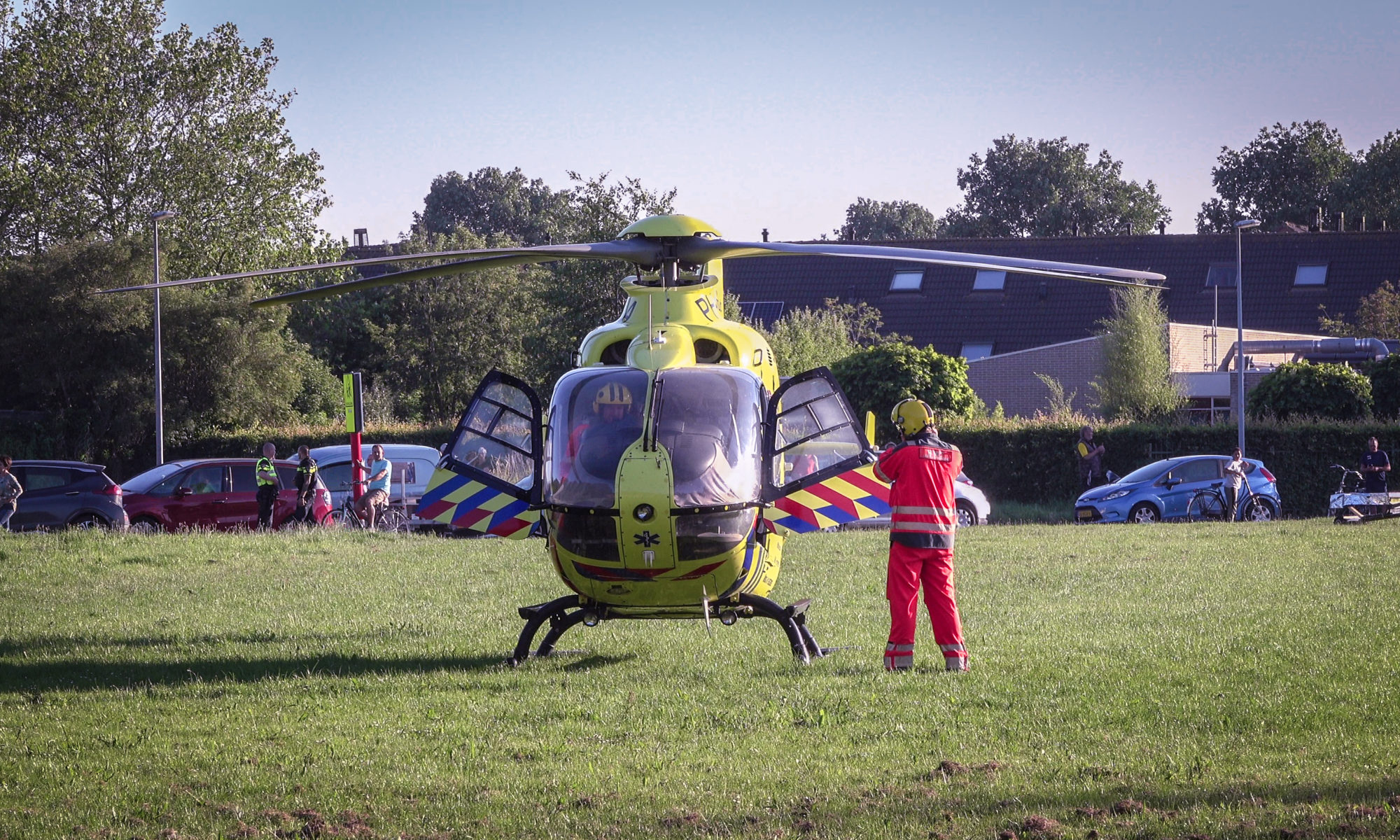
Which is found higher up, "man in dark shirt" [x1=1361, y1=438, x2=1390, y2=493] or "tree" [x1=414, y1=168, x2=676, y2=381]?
"tree" [x1=414, y1=168, x2=676, y2=381]

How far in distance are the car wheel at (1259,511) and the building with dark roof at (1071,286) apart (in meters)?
24.1

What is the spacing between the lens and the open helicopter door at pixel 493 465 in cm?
1050

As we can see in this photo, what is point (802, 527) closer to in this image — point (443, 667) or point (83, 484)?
point (443, 667)

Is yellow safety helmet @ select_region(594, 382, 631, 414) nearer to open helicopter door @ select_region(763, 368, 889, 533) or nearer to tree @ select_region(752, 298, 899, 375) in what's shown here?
open helicopter door @ select_region(763, 368, 889, 533)

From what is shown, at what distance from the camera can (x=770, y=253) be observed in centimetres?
1088

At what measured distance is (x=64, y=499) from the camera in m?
24.7

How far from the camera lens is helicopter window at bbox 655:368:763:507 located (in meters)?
9.31

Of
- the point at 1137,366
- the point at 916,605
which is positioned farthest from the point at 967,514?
the point at 1137,366

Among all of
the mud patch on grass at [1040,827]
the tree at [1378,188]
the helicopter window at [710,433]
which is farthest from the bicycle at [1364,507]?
the tree at [1378,188]

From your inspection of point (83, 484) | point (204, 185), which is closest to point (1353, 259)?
point (204, 185)

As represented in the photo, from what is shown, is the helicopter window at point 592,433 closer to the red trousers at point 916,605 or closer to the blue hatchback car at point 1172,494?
the red trousers at point 916,605

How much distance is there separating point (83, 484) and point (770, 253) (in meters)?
18.2

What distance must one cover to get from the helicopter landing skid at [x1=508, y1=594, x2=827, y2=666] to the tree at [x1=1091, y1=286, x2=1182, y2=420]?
31.2m

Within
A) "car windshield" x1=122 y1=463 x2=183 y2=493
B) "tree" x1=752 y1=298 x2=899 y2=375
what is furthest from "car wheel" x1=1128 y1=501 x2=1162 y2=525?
"car windshield" x1=122 y1=463 x2=183 y2=493
